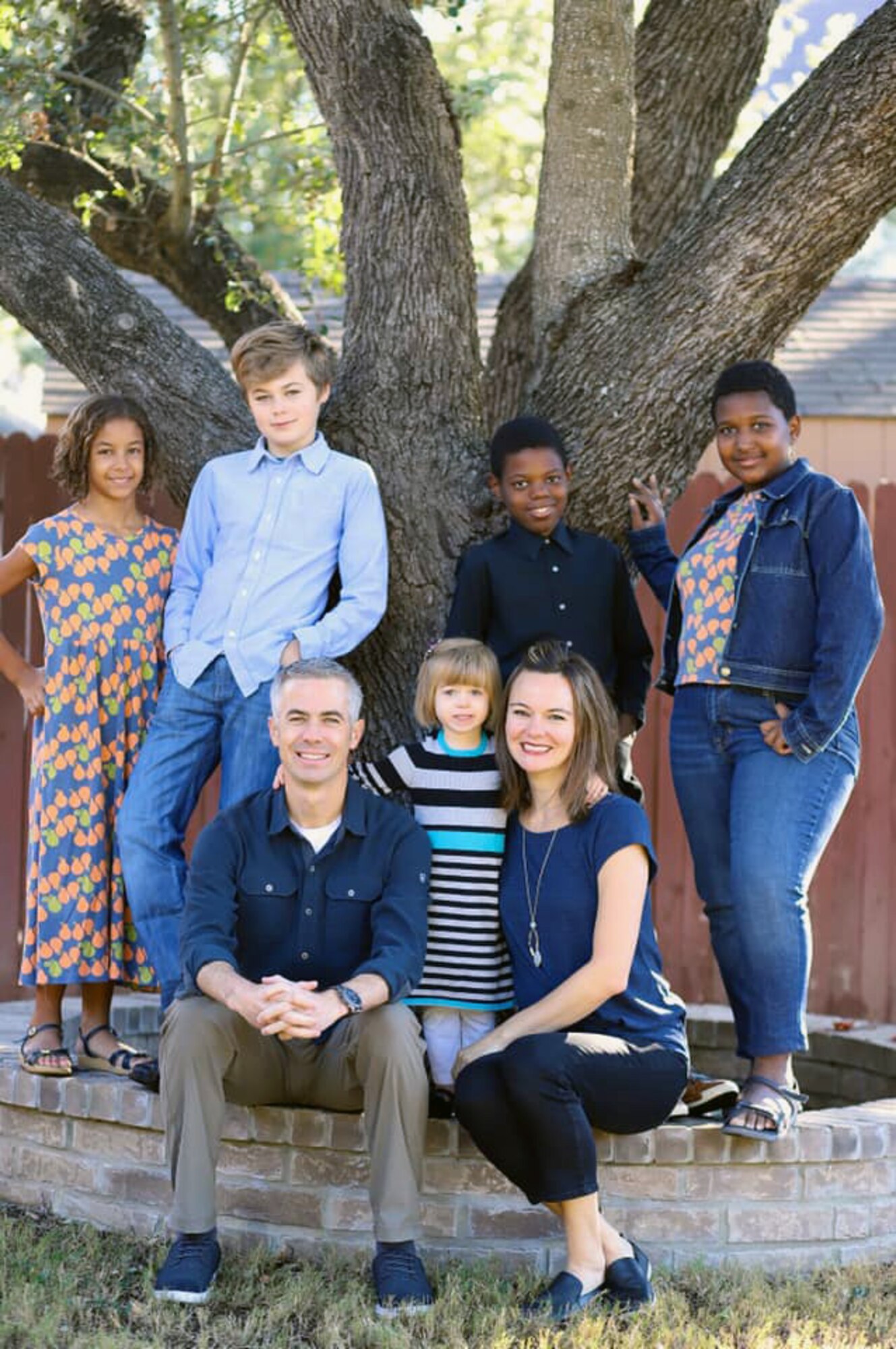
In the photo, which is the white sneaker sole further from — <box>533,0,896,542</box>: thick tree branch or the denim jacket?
<box>533,0,896,542</box>: thick tree branch

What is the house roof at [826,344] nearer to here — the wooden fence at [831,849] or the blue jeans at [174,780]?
the wooden fence at [831,849]

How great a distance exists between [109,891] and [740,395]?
219 cm

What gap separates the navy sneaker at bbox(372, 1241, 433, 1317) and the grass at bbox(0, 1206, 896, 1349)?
0.03 metres

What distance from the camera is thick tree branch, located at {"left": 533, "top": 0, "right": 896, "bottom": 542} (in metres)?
4.59

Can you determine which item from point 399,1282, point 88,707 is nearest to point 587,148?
point 88,707

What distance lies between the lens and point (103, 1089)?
175 inches

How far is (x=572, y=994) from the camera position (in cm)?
394

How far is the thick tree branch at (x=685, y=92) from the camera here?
6.07m

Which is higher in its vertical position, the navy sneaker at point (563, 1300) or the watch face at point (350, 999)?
the watch face at point (350, 999)

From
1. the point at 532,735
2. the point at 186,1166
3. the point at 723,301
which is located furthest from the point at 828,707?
the point at 186,1166

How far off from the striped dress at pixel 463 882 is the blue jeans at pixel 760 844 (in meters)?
0.56

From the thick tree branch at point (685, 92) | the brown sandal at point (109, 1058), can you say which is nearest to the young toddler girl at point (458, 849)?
the brown sandal at point (109, 1058)

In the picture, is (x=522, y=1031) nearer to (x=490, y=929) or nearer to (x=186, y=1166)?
(x=490, y=929)

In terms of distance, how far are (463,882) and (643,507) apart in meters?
1.35
